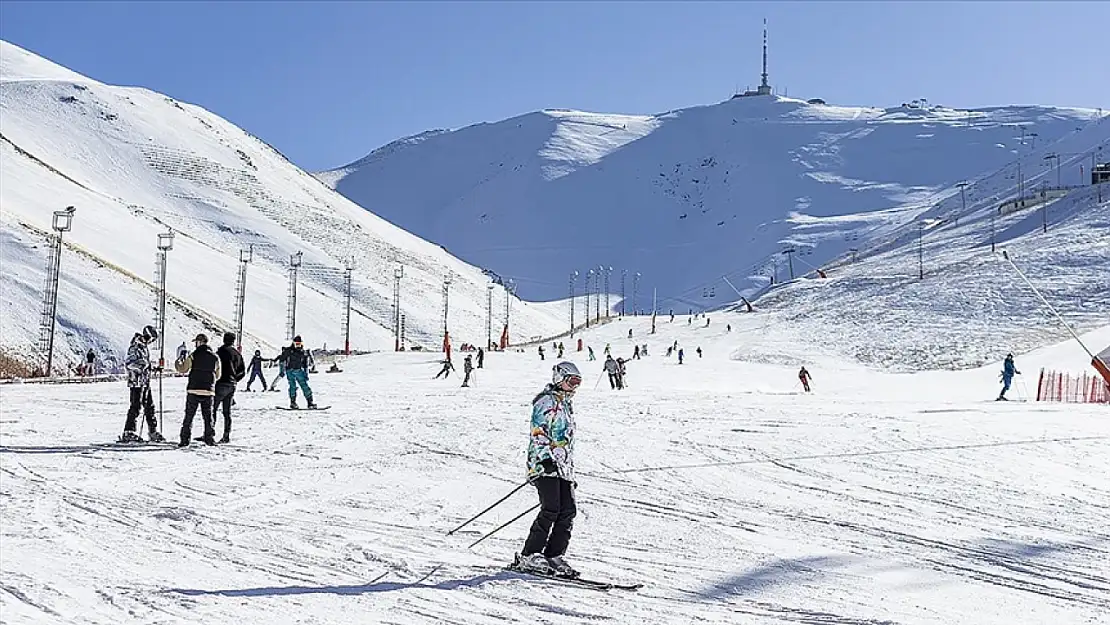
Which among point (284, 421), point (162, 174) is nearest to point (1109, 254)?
point (284, 421)

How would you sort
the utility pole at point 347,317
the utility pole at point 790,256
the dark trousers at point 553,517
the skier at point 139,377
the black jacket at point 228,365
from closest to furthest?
the dark trousers at point 553,517 → the skier at point 139,377 → the black jacket at point 228,365 → the utility pole at point 347,317 → the utility pole at point 790,256

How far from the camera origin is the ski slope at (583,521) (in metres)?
8.36

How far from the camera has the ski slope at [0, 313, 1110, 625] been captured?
27.4 ft

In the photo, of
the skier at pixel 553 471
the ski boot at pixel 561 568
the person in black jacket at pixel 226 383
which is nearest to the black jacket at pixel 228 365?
the person in black jacket at pixel 226 383

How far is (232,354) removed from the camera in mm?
17750

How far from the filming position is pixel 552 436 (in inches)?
353

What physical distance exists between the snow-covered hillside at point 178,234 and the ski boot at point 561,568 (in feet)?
147

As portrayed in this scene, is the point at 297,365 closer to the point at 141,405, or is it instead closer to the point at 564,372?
the point at 141,405

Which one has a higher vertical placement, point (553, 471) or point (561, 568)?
point (553, 471)

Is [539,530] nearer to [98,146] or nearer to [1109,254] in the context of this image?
[1109,254]

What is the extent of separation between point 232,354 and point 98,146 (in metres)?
118

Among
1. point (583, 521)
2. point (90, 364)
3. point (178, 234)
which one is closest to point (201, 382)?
point (583, 521)

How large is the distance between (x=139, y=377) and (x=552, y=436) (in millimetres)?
9982

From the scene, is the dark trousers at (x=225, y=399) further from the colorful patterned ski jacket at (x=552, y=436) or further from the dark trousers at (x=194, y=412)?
the colorful patterned ski jacket at (x=552, y=436)
